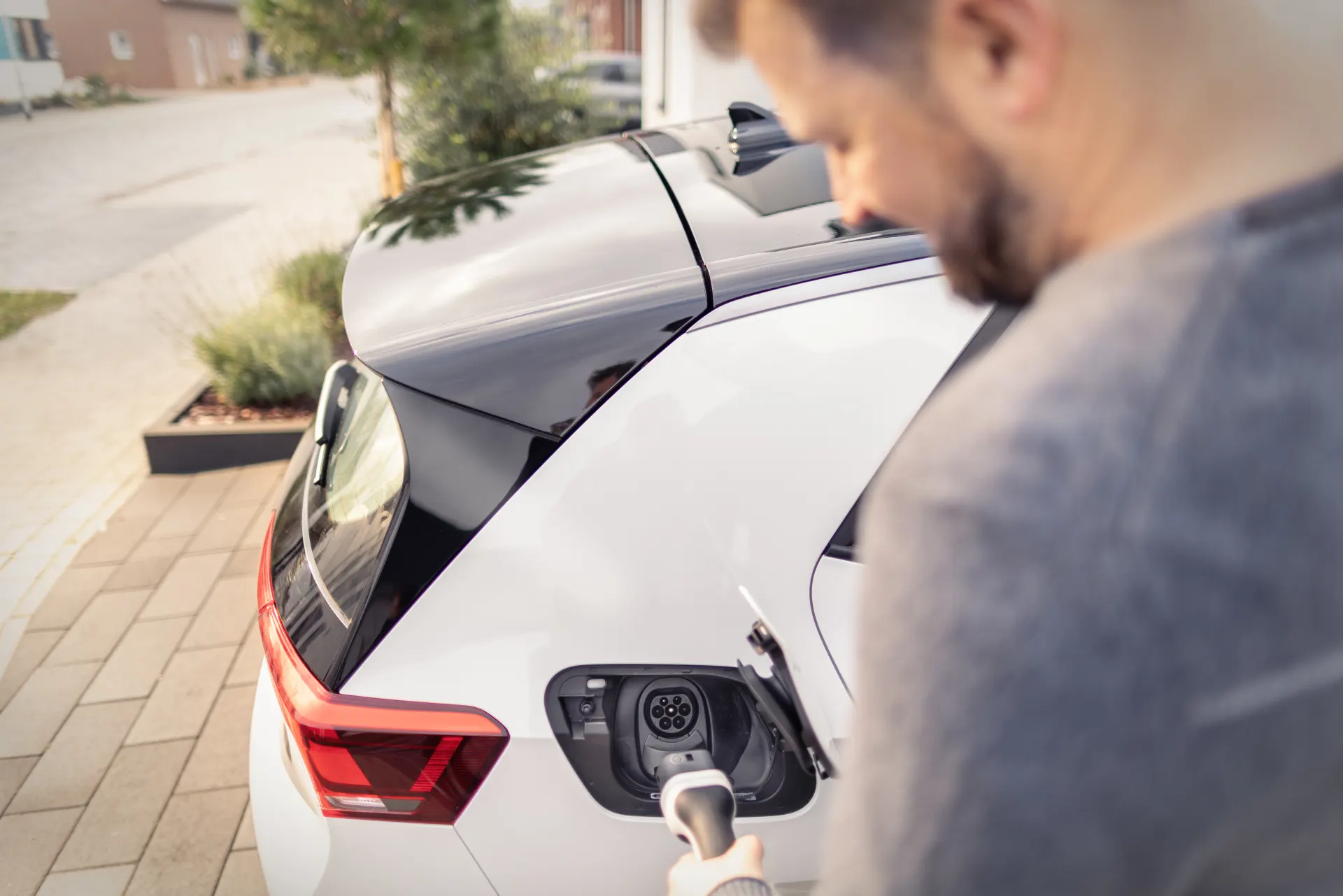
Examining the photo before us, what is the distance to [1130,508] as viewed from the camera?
1.45 ft

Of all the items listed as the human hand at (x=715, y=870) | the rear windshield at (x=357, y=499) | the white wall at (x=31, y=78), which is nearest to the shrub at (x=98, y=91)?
the white wall at (x=31, y=78)

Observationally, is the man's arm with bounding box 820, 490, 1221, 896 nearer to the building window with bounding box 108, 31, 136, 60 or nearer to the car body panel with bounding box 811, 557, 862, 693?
the car body panel with bounding box 811, 557, 862, 693

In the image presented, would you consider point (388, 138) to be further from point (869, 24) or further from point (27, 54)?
point (27, 54)

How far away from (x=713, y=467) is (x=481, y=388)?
377 millimetres

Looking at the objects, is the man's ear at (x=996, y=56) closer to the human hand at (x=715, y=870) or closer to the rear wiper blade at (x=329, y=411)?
the human hand at (x=715, y=870)

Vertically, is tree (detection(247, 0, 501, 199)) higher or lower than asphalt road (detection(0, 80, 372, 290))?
higher

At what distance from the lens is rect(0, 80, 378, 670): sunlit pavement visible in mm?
4780

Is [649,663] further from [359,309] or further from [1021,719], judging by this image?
[1021,719]

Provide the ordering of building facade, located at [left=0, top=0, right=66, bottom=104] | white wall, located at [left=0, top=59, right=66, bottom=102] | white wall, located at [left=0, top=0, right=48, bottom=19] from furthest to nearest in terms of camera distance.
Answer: white wall, located at [left=0, top=59, right=66, bottom=102] < building facade, located at [left=0, top=0, right=66, bottom=104] < white wall, located at [left=0, top=0, right=48, bottom=19]

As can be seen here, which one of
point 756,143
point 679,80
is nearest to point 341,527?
point 756,143

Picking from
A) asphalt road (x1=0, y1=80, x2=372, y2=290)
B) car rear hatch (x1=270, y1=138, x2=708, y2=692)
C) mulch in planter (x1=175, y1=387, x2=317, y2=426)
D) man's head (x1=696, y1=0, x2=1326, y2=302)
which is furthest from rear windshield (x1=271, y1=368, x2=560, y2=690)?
asphalt road (x1=0, y1=80, x2=372, y2=290)

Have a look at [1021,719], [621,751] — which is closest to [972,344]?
[621,751]

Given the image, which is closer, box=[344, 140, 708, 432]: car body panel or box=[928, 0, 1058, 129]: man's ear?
box=[928, 0, 1058, 129]: man's ear

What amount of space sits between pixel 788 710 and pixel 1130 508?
89cm
